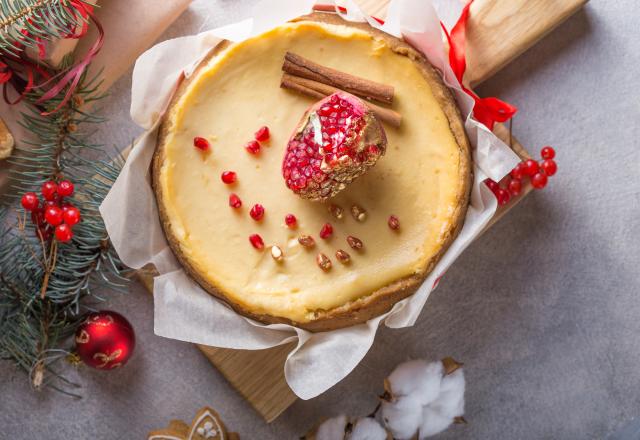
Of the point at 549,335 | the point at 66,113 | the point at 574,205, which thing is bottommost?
the point at 549,335

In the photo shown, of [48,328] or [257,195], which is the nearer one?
[257,195]

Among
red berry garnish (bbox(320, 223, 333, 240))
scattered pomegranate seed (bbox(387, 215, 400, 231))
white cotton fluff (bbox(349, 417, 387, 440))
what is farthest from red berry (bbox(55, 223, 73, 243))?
white cotton fluff (bbox(349, 417, 387, 440))

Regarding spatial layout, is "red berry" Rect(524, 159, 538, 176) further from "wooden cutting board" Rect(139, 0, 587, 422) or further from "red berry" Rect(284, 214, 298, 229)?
"red berry" Rect(284, 214, 298, 229)

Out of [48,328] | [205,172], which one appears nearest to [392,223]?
[205,172]

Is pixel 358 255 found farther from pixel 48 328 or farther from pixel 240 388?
pixel 48 328

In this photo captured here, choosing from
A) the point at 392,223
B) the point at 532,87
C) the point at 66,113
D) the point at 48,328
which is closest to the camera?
the point at 392,223

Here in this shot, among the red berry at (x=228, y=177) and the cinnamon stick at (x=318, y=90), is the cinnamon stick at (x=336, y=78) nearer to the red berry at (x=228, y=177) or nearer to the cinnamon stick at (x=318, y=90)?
the cinnamon stick at (x=318, y=90)
